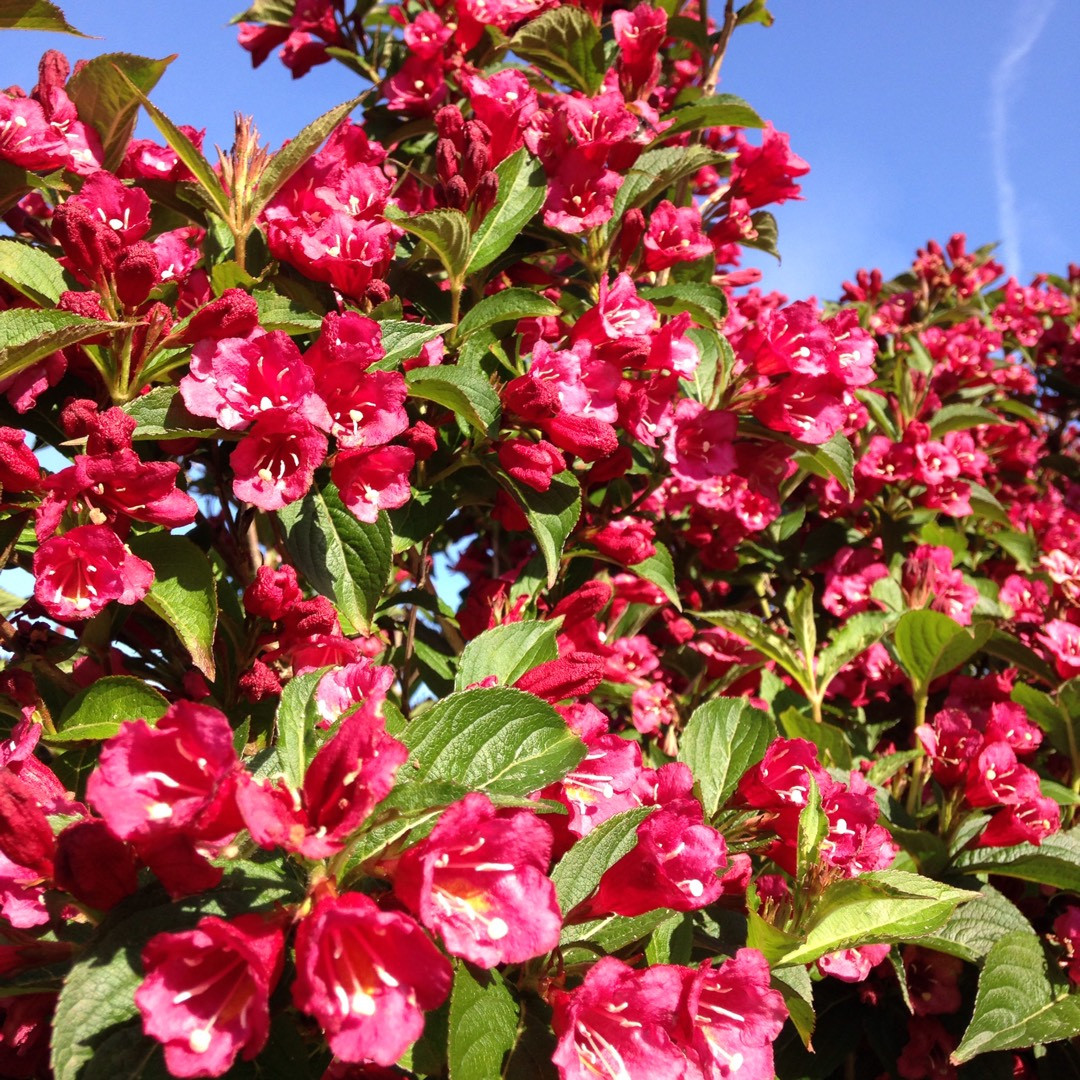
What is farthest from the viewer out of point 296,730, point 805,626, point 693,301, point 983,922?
point 805,626

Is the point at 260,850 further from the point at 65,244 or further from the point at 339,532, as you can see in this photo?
the point at 65,244

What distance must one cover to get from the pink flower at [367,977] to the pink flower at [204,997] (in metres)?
0.04

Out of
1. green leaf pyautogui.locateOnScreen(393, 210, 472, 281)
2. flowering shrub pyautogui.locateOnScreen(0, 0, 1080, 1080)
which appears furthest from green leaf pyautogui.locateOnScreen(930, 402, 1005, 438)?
green leaf pyautogui.locateOnScreen(393, 210, 472, 281)

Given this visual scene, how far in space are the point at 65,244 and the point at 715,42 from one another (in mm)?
2588

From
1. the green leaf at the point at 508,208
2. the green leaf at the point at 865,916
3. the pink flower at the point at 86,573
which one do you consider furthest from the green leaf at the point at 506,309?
the green leaf at the point at 865,916

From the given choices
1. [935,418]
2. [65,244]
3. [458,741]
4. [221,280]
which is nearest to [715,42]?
[935,418]

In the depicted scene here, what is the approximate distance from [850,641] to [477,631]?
1.13 m

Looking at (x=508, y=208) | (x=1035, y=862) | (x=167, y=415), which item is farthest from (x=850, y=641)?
(x=167, y=415)

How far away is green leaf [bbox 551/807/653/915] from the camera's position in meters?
1.37

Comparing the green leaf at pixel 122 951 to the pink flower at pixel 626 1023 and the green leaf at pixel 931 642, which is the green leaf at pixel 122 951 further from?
the green leaf at pixel 931 642

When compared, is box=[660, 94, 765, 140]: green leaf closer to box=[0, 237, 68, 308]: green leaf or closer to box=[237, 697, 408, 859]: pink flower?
box=[0, 237, 68, 308]: green leaf

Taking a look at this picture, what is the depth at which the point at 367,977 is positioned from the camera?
1006 millimetres

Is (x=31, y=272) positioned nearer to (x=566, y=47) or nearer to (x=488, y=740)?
(x=488, y=740)

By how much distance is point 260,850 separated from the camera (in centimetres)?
122
